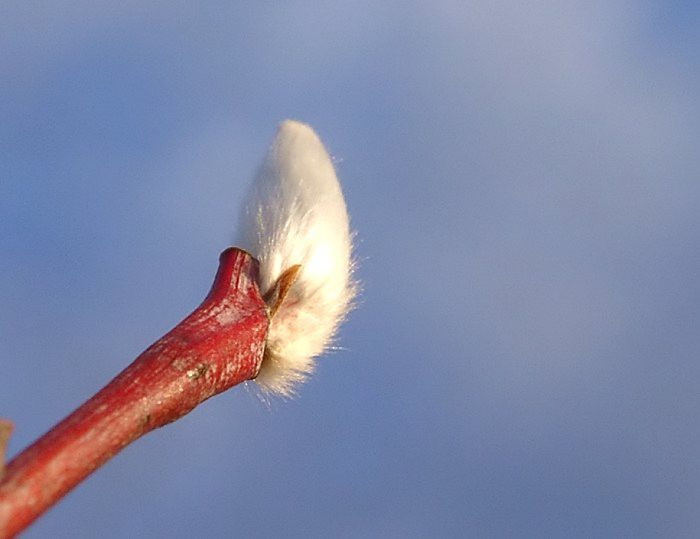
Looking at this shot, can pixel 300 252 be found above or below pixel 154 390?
above

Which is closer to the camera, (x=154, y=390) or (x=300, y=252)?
(x=154, y=390)

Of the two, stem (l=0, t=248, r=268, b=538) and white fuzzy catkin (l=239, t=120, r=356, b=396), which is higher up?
white fuzzy catkin (l=239, t=120, r=356, b=396)

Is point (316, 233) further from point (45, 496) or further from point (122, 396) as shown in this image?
point (45, 496)

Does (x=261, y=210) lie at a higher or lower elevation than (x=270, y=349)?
higher

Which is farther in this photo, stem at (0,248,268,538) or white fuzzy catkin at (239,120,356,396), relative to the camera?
white fuzzy catkin at (239,120,356,396)

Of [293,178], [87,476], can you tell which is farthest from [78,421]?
[293,178]
